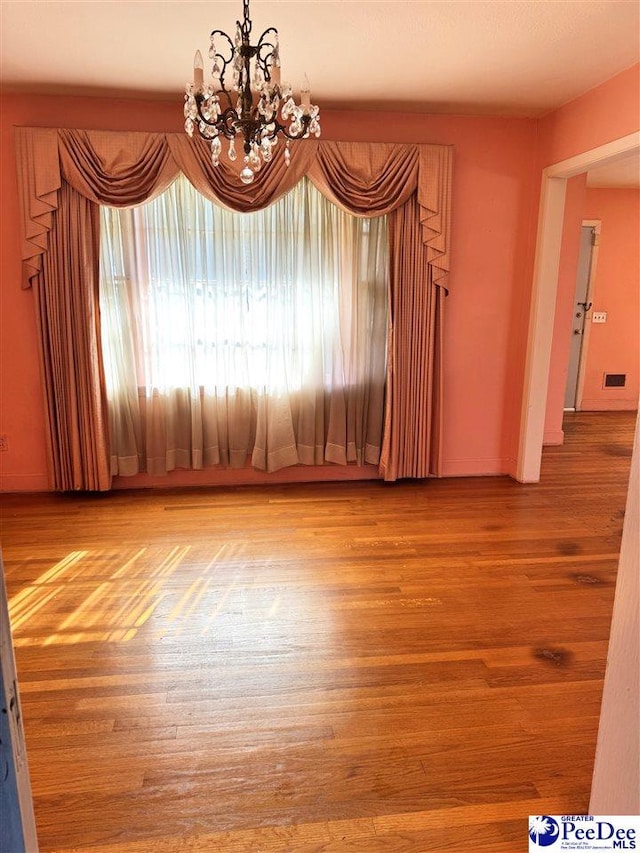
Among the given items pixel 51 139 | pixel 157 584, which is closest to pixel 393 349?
pixel 157 584

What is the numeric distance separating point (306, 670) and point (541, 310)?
122 inches

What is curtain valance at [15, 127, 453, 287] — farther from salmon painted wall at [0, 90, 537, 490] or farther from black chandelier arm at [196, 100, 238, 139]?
black chandelier arm at [196, 100, 238, 139]

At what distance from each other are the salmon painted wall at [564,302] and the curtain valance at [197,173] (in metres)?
1.79

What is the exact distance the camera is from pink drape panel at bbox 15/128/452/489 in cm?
359

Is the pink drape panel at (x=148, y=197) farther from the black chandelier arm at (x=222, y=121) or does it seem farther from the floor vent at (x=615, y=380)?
the floor vent at (x=615, y=380)

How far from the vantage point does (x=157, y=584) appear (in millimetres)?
2885

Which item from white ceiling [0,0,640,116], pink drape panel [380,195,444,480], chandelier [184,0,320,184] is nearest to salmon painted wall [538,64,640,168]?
white ceiling [0,0,640,116]

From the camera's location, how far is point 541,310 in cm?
412

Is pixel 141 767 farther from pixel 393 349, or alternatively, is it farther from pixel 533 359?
pixel 533 359

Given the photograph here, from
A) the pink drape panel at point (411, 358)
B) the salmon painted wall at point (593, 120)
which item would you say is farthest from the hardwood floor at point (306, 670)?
the salmon painted wall at point (593, 120)

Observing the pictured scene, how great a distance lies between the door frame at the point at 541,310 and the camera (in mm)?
3967

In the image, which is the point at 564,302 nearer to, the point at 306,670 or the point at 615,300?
the point at 615,300

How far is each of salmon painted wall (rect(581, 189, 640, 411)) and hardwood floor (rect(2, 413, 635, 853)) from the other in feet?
11.9

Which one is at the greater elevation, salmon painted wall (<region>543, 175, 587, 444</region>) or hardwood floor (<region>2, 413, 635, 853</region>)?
salmon painted wall (<region>543, 175, 587, 444</region>)
